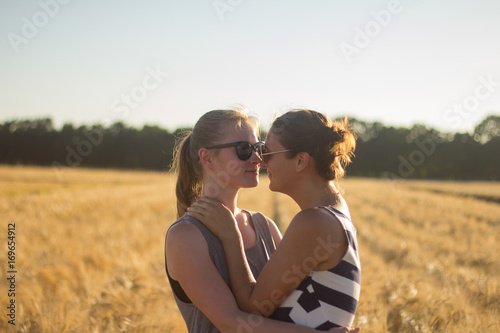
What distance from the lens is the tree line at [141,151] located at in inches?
2098

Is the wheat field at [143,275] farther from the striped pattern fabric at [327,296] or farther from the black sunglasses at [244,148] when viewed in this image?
the black sunglasses at [244,148]

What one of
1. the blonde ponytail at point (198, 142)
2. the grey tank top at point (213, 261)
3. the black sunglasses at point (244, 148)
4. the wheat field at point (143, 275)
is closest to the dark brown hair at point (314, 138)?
the black sunglasses at point (244, 148)

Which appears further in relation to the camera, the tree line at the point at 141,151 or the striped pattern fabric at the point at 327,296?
the tree line at the point at 141,151

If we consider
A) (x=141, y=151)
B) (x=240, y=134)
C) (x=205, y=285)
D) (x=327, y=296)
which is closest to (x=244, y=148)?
(x=240, y=134)

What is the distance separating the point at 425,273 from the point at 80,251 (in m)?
5.26

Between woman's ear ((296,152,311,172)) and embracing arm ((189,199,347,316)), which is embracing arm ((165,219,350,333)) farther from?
woman's ear ((296,152,311,172))

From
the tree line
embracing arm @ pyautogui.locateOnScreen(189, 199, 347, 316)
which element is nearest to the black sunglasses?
embracing arm @ pyautogui.locateOnScreen(189, 199, 347, 316)

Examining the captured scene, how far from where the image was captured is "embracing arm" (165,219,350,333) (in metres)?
1.71

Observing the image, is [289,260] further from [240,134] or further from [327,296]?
[240,134]

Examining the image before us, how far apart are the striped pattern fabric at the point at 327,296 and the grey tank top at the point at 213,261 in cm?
34

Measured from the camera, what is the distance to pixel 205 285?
69.4 inches

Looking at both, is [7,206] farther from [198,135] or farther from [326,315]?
[326,315]

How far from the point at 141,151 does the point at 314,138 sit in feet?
200

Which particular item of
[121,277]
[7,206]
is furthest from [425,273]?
[7,206]
